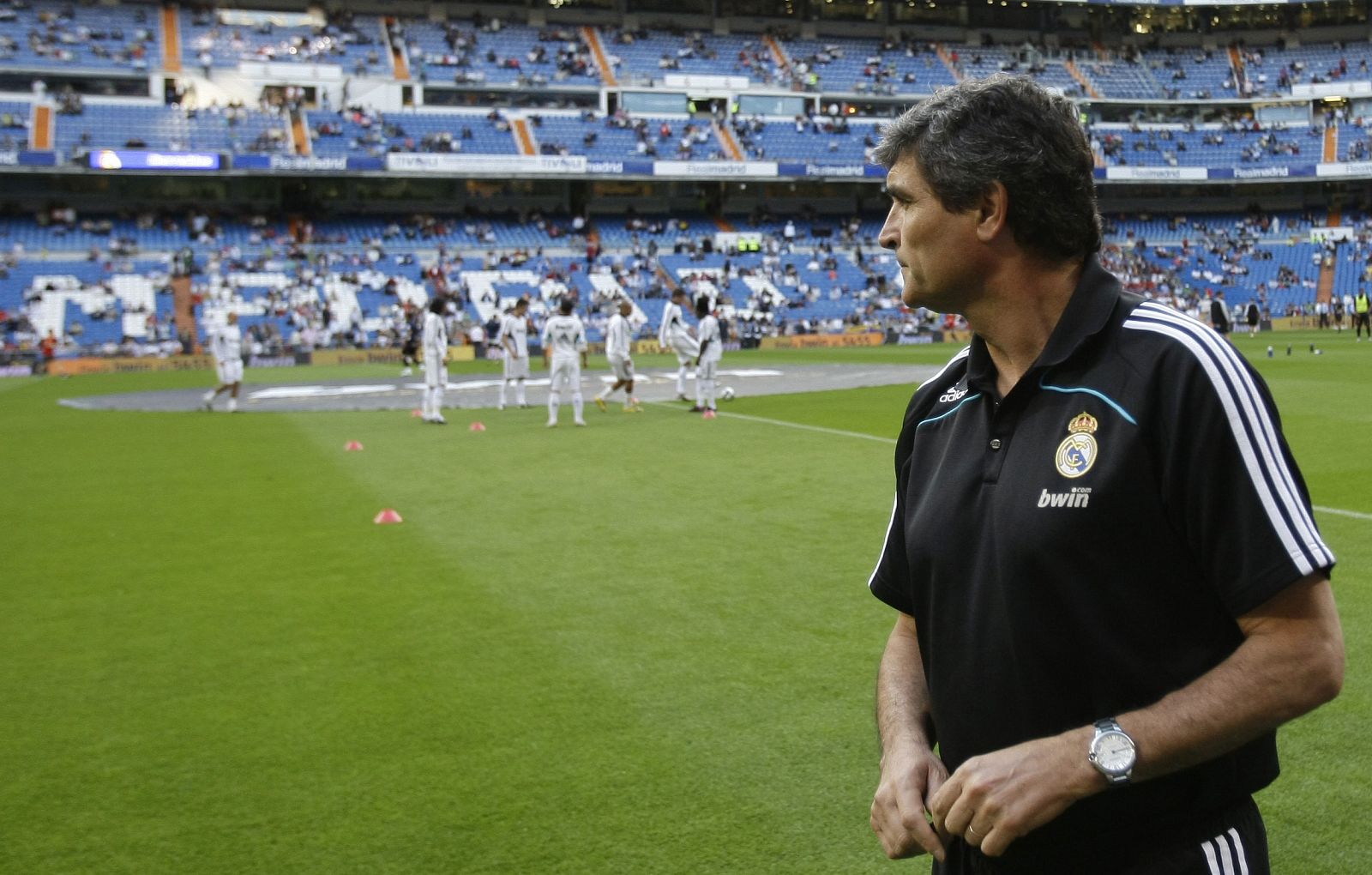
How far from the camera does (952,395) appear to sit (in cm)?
259

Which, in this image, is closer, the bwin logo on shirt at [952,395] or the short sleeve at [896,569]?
the bwin logo on shirt at [952,395]

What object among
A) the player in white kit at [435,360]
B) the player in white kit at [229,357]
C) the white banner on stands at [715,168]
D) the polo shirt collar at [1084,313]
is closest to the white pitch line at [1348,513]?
the polo shirt collar at [1084,313]

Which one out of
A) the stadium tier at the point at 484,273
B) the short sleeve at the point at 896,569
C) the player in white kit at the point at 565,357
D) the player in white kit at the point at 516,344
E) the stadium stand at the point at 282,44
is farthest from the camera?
the stadium stand at the point at 282,44

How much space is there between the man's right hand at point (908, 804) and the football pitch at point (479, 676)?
6.78 ft

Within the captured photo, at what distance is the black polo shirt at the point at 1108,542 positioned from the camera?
2.00 metres

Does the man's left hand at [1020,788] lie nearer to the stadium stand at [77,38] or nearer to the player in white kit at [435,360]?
the player in white kit at [435,360]

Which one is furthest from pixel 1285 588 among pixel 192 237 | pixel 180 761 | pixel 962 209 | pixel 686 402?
pixel 192 237

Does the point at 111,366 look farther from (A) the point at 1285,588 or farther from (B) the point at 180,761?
(A) the point at 1285,588

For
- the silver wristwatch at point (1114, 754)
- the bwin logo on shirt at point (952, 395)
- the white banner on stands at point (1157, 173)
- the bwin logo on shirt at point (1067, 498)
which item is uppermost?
the white banner on stands at point (1157, 173)

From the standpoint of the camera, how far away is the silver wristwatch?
2055 mm

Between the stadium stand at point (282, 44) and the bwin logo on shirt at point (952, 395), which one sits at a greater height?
the stadium stand at point (282, 44)

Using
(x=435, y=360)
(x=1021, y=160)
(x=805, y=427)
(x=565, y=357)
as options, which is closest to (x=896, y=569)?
(x=1021, y=160)

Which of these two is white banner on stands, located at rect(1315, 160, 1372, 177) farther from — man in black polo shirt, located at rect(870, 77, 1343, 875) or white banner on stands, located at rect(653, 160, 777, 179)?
man in black polo shirt, located at rect(870, 77, 1343, 875)

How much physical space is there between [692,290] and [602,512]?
154 feet
